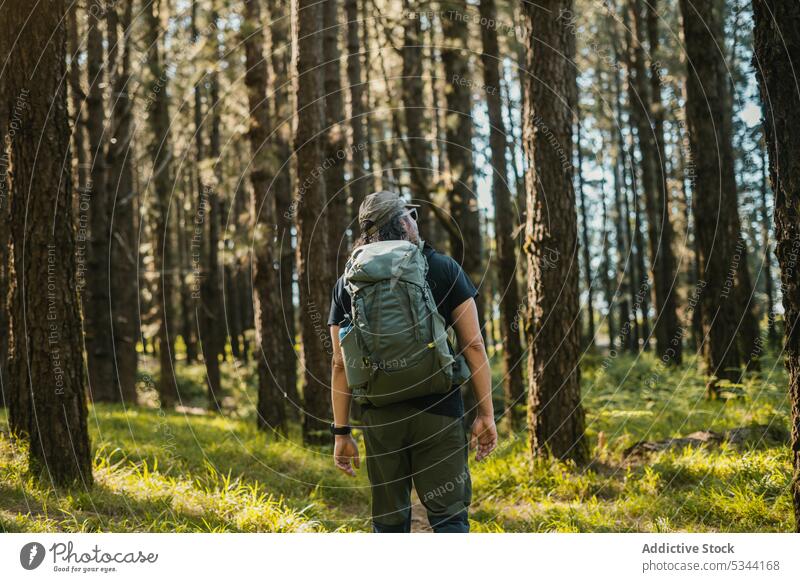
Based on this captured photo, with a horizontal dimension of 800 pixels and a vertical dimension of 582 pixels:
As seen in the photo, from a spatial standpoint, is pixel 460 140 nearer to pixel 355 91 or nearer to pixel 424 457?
pixel 355 91

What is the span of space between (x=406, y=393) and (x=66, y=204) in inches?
163

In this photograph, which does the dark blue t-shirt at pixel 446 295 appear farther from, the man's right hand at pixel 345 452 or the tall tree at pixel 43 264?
the tall tree at pixel 43 264

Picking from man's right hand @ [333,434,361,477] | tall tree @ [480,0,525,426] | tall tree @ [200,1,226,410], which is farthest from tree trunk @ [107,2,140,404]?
man's right hand @ [333,434,361,477]

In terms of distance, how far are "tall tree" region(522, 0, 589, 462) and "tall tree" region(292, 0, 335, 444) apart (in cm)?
369

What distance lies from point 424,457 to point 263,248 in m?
7.99

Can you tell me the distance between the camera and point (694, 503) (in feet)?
19.9

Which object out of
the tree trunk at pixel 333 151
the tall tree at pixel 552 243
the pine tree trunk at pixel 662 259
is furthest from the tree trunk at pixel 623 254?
the tall tree at pixel 552 243

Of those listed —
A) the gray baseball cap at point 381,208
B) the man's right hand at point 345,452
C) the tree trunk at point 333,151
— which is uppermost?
the tree trunk at point 333,151

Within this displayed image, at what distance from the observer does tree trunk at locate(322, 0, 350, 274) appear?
10469mm

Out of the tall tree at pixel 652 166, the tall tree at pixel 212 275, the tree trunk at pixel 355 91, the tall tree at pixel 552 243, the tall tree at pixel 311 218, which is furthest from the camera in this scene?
the tall tree at pixel 652 166

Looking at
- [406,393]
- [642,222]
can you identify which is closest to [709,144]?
[406,393]

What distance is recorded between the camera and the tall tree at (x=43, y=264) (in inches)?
242

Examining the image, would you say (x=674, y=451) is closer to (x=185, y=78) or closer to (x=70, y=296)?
(x=70, y=296)

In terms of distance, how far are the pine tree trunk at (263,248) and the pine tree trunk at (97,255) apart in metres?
3.73
